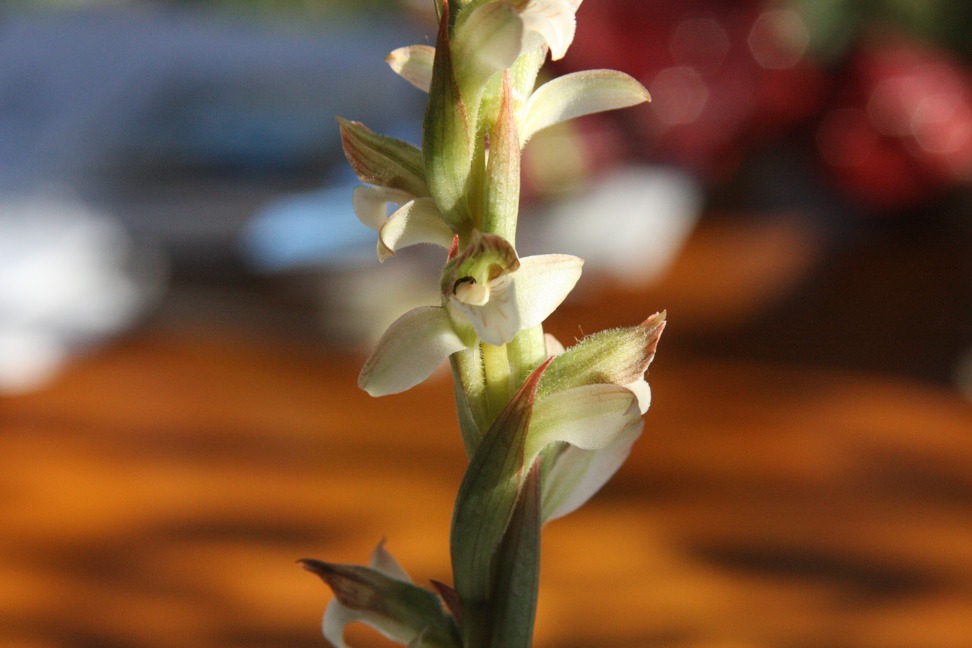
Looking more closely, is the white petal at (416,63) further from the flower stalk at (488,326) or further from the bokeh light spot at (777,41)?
the bokeh light spot at (777,41)

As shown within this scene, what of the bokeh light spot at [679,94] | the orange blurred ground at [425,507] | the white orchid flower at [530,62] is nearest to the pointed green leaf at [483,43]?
the white orchid flower at [530,62]

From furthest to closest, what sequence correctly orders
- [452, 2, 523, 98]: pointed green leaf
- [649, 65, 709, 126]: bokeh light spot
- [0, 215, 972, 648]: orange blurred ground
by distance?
1. [649, 65, 709, 126]: bokeh light spot
2. [0, 215, 972, 648]: orange blurred ground
3. [452, 2, 523, 98]: pointed green leaf

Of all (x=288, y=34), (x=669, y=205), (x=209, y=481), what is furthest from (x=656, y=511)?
(x=288, y=34)

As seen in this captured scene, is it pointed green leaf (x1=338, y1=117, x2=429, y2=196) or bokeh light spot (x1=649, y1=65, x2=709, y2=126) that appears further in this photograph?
bokeh light spot (x1=649, y1=65, x2=709, y2=126)

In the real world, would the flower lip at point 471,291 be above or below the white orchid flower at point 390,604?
above

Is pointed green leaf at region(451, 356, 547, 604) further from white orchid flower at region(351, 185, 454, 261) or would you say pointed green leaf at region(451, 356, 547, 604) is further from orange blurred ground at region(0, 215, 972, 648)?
orange blurred ground at region(0, 215, 972, 648)

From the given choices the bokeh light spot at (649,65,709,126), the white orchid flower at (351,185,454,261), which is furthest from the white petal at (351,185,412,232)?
the bokeh light spot at (649,65,709,126)

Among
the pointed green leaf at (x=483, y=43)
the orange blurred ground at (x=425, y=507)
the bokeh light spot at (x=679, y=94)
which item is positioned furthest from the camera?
the bokeh light spot at (x=679, y=94)

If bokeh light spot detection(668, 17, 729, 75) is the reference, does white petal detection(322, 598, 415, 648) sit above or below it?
below
